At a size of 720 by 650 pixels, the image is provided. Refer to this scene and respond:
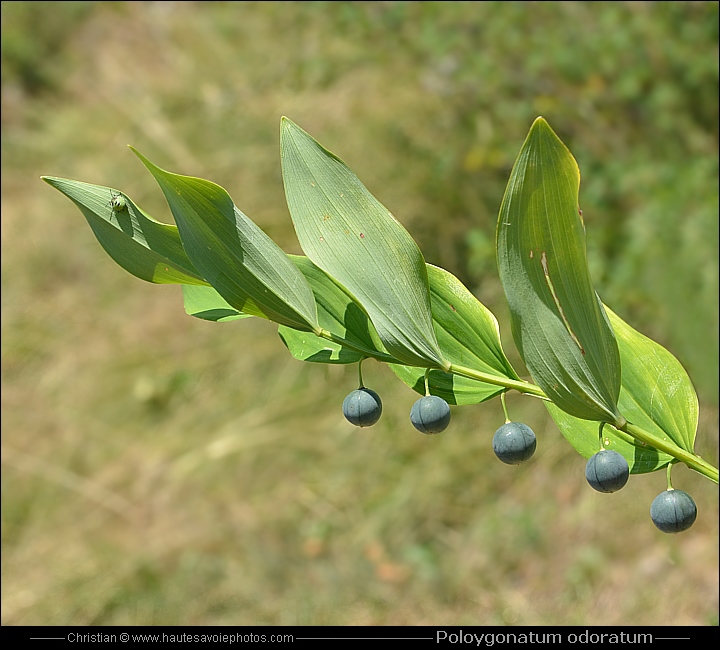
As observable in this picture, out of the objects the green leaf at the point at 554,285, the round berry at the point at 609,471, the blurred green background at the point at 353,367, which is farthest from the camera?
the blurred green background at the point at 353,367

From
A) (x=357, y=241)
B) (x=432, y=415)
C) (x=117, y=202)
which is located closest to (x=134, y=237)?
(x=117, y=202)

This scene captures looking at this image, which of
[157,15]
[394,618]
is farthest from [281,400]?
[157,15]

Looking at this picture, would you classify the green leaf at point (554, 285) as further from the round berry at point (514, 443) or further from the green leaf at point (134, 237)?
the green leaf at point (134, 237)

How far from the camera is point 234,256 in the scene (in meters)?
0.77

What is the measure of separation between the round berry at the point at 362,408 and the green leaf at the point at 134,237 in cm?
24

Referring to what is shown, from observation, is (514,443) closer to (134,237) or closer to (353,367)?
(134,237)

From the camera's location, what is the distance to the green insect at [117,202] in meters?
0.79

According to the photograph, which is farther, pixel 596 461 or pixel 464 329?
pixel 464 329

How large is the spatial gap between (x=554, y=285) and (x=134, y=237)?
1.57 feet

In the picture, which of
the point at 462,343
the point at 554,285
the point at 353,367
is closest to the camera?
the point at 554,285

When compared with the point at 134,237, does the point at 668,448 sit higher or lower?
lower

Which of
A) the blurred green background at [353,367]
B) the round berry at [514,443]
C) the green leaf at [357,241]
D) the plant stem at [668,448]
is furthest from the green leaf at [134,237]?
the blurred green background at [353,367]

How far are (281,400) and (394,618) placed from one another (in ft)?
4.68

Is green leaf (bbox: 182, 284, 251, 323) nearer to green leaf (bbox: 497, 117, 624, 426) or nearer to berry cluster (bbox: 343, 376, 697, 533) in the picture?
berry cluster (bbox: 343, 376, 697, 533)
